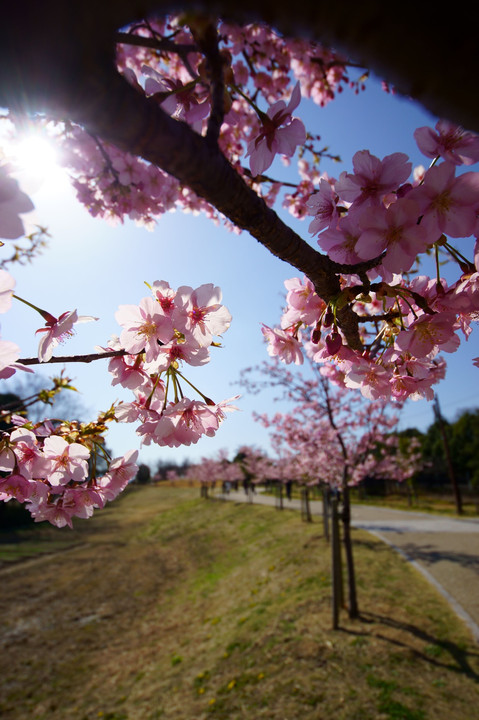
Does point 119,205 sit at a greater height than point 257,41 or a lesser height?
lesser

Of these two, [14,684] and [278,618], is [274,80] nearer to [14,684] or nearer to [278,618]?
[278,618]

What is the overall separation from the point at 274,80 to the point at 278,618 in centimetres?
779

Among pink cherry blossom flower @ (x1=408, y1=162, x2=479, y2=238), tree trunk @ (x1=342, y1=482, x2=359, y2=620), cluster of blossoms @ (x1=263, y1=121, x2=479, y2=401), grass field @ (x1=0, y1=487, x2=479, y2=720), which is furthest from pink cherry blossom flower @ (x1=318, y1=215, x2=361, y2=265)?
tree trunk @ (x1=342, y1=482, x2=359, y2=620)

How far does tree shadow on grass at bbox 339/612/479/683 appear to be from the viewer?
4219 mm

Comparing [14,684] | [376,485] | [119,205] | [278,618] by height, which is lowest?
[14,684]

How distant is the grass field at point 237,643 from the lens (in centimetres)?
404

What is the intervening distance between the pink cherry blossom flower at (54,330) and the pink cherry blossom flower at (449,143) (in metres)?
1.07

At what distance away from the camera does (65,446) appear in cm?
142

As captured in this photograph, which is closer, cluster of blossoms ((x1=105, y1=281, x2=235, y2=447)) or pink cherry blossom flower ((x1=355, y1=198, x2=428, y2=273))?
pink cherry blossom flower ((x1=355, y1=198, x2=428, y2=273))

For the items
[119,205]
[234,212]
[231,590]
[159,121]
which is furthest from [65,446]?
[231,590]

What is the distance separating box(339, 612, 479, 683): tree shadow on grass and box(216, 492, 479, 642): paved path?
46 cm

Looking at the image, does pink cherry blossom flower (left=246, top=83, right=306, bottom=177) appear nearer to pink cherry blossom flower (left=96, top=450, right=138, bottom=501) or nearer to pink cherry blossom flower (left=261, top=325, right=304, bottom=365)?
pink cherry blossom flower (left=261, top=325, right=304, bottom=365)

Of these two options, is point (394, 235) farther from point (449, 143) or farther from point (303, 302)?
point (303, 302)

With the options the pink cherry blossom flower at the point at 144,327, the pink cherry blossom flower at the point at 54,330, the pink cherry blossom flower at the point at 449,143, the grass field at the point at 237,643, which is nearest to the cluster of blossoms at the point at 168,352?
the pink cherry blossom flower at the point at 144,327
